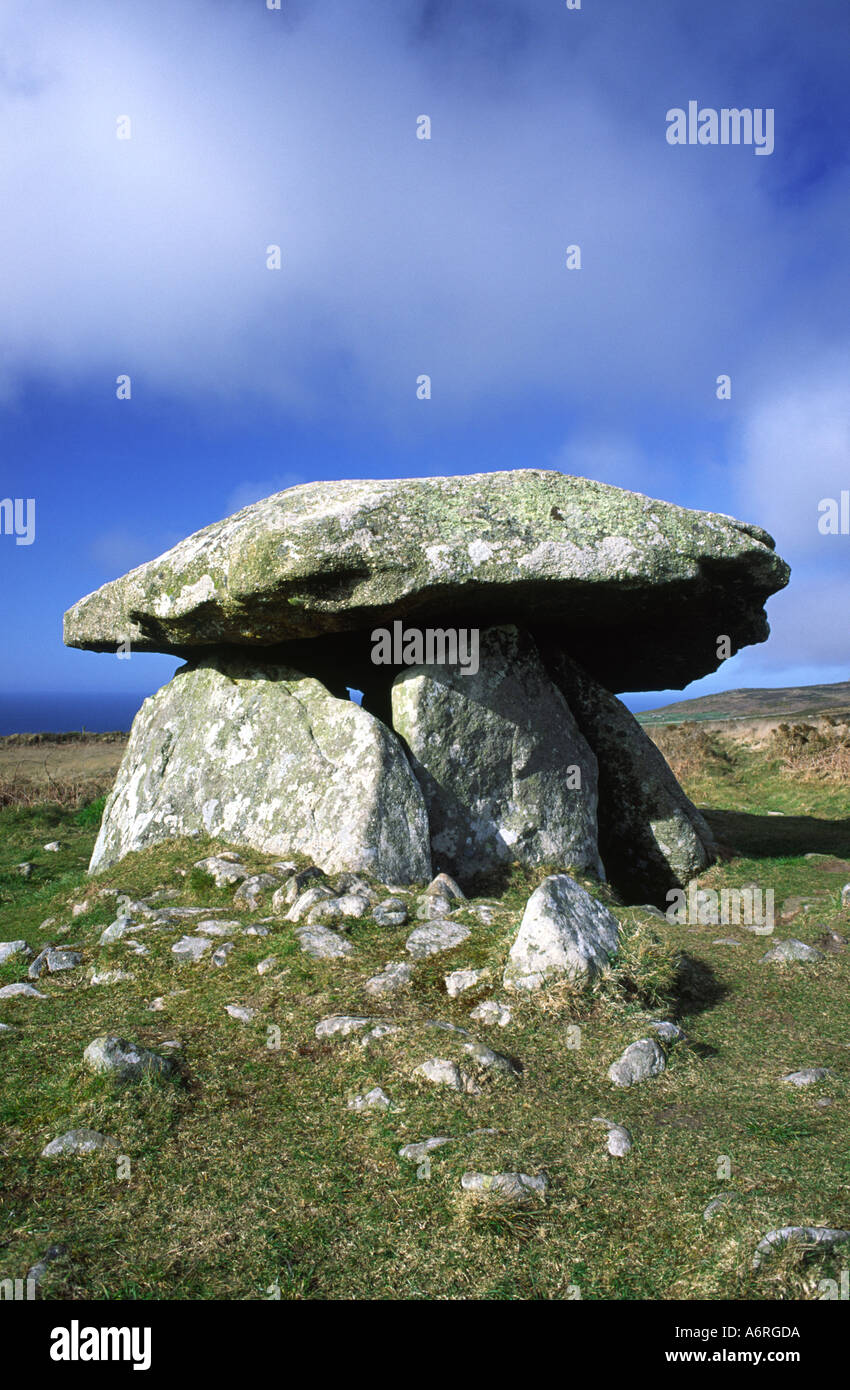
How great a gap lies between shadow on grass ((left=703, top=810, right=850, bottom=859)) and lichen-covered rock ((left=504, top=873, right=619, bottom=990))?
6.79 meters

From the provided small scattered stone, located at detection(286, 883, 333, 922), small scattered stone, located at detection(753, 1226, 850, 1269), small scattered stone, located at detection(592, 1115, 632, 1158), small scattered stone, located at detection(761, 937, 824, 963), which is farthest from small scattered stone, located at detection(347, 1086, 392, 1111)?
small scattered stone, located at detection(761, 937, 824, 963)

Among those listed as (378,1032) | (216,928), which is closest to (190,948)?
(216,928)

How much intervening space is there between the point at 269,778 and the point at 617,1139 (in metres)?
6.02

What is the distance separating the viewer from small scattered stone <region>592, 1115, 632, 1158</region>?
4484 mm

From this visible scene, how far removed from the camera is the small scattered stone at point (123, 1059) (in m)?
5.06

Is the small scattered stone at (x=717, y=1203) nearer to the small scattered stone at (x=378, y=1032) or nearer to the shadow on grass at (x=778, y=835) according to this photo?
the small scattered stone at (x=378, y=1032)

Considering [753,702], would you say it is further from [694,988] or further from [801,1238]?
[801,1238]

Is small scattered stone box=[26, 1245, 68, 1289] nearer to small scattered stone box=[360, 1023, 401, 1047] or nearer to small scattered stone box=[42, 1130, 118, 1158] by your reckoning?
small scattered stone box=[42, 1130, 118, 1158]

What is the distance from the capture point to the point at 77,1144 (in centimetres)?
457

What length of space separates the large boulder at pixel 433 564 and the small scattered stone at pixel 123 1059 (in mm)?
4850
